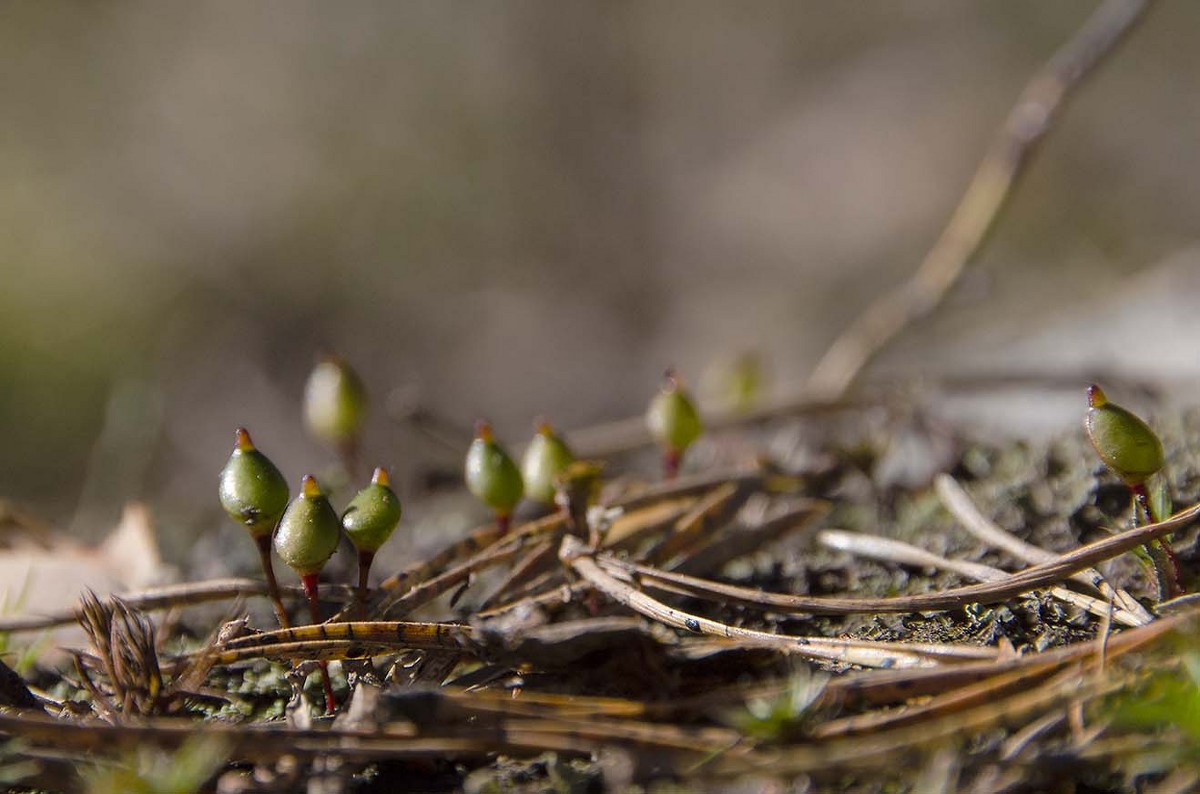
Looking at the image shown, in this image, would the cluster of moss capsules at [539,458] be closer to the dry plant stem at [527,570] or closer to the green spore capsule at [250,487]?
the dry plant stem at [527,570]

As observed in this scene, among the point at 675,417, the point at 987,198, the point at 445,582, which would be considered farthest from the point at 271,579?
the point at 987,198

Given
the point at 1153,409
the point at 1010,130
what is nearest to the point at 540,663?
the point at 1153,409

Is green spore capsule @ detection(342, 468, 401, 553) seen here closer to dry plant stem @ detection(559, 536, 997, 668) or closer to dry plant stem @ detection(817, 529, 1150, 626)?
dry plant stem @ detection(559, 536, 997, 668)

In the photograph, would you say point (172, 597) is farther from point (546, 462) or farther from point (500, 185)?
point (500, 185)

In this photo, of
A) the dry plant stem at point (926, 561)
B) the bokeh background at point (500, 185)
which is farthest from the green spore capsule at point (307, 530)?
the bokeh background at point (500, 185)

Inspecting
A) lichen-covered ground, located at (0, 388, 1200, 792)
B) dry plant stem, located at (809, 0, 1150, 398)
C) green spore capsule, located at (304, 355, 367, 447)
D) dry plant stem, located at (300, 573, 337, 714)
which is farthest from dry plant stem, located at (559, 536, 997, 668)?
dry plant stem, located at (809, 0, 1150, 398)

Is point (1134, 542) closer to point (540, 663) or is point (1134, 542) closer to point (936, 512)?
point (936, 512)
